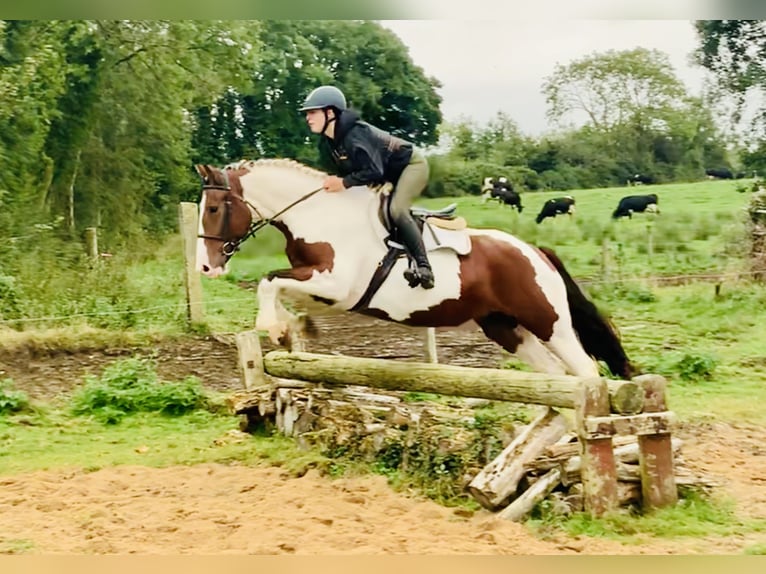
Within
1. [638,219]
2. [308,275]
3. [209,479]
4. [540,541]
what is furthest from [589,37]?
[209,479]

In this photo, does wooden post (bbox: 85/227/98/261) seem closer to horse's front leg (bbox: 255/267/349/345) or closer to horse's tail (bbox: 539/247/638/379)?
horse's front leg (bbox: 255/267/349/345)

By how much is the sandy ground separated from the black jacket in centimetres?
65

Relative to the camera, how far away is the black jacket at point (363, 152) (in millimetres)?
3963

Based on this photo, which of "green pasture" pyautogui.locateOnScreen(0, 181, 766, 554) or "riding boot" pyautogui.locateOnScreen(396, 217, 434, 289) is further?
"green pasture" pyautogui.locateOnScreen(0, 181, 766, 554)

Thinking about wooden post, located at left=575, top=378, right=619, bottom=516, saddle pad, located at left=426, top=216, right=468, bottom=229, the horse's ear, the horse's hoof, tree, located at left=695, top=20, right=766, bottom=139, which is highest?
tree, located at left=695, top=20, right=766, bottom=139

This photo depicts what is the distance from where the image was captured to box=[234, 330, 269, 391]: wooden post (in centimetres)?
432

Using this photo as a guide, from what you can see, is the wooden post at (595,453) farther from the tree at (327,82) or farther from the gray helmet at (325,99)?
the gray helmet at (325,99)

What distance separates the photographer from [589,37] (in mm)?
4285

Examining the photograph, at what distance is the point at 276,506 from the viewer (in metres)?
3.90

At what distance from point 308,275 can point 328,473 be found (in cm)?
86

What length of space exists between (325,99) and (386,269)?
0.77m

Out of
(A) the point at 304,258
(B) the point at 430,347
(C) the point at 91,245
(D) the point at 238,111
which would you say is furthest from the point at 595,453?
(C) the point at 91,245

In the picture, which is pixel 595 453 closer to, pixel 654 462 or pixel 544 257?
pixel 654 462

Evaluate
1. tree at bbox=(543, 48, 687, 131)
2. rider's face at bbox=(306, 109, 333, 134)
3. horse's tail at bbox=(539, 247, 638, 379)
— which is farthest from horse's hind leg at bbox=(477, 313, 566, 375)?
rider's face at bbox=(306, 109, 333, 134)
